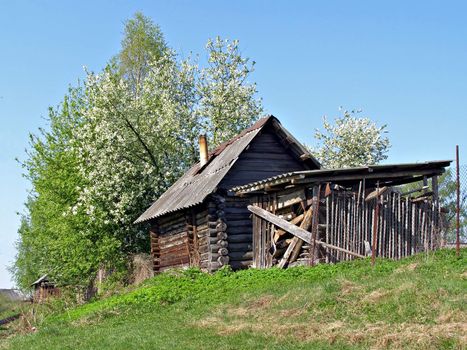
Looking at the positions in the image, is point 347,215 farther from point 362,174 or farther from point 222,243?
point 222,243

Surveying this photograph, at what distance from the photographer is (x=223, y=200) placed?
22.4 metres

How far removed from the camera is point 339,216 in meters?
18.1

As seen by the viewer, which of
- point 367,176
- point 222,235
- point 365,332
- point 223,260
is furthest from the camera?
point 222,235

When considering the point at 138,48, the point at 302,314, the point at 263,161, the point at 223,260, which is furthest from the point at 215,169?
the point at 138,48

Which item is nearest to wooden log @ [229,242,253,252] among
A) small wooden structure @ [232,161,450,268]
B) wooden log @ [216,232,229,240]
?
wooden log @ [216,232,229,240]

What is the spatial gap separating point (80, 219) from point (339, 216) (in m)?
17.5

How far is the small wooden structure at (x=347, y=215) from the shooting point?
18016 mm

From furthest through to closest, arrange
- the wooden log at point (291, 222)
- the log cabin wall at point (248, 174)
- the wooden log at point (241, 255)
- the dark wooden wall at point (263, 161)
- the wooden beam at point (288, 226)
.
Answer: the dark wooden wall at point (263, 161), the log cabin wall at point (248, 174), the wooden log at point (241, 255), the wooden log at point (291, 222), the wooden beam at point (288, 226)

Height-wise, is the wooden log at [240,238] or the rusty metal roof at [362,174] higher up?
the rusty metal roof at [362,174]

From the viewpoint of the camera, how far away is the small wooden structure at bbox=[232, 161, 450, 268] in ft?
59.1

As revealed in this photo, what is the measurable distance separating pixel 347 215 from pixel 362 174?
1.52 m

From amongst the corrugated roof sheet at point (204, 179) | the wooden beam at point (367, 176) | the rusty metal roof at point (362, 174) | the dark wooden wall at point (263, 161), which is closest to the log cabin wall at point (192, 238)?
the corrugated roof sheet at point (204, 179)

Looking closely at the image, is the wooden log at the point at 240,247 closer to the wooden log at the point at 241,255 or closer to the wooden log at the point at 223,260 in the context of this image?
the wooden log at the point at 241,255

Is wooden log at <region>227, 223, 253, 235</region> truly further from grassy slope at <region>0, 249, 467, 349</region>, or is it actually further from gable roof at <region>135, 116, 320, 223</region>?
grassy slope at <region>0, 249, 467, 349</region>
